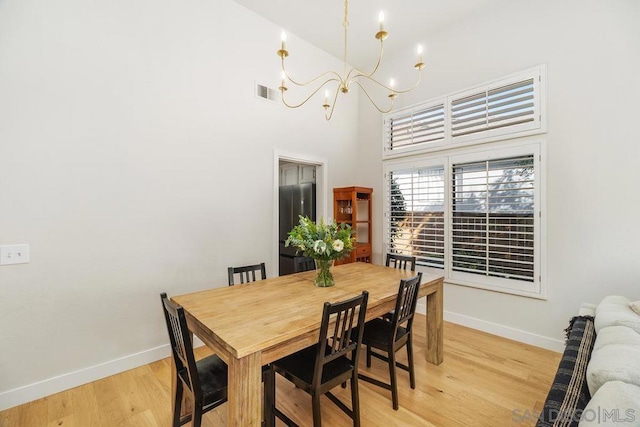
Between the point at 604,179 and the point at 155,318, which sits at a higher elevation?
the point at 604,179

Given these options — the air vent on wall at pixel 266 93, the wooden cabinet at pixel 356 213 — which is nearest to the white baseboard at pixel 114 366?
the wooden cabinet at pixel 356 213

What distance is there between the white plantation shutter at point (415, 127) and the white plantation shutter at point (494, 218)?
0.59 m

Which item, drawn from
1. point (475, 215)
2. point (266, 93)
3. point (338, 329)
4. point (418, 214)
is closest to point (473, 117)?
point (475, 215)

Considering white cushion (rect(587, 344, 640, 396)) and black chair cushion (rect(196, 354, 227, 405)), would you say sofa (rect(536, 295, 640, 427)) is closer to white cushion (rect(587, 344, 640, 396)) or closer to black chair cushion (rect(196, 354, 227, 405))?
white cushion (rect(587, 344, 640, 396))

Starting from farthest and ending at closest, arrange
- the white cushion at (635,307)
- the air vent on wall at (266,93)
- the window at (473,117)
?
1. the air vent on wall at (266,93)
2. the window at (473,117)
3. the white cushion at (635,307)

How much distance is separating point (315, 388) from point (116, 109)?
8.97ft

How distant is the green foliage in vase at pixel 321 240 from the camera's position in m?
2.20

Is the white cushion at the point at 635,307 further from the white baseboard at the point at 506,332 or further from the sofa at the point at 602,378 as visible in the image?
the white baseboard at the point at 506,332

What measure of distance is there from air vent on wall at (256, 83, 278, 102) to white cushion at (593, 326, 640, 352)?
3658 mm

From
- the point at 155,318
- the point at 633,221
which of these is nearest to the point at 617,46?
the point at 633,221

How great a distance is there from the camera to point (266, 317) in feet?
5.41

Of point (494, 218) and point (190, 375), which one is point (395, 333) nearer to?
point (190, 375)

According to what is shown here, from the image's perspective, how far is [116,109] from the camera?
8.14 feet

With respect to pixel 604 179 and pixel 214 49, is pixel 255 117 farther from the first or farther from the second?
pixel 604 179
